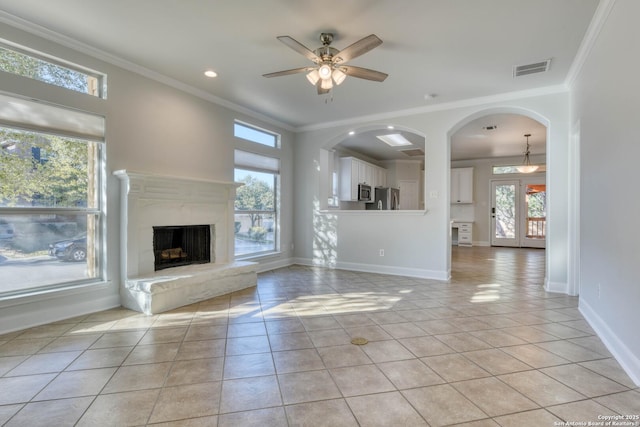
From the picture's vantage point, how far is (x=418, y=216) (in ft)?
17.2

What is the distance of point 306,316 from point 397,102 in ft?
11.4

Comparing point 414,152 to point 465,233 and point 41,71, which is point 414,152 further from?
point 41,71

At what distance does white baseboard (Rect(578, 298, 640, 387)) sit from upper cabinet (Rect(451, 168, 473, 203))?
288 inches

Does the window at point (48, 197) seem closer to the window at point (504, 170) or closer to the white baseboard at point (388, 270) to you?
the white baseboard at point (388, 270)

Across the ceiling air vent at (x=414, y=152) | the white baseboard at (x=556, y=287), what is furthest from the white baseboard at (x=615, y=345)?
the ceiling air vent at (x=414, y=152)

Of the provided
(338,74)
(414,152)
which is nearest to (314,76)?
(338,74)

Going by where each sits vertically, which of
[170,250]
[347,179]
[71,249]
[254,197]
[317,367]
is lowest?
[317,367]

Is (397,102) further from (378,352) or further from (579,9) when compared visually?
(378,352)

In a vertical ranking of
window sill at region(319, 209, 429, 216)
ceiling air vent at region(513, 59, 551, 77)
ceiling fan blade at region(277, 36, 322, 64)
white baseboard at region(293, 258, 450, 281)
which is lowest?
white baseboard at region(293, 258, 450, 281)

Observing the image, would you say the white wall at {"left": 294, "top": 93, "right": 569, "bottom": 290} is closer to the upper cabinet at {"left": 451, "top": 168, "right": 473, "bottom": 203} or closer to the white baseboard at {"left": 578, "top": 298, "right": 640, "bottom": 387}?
the white baseboard at {"left": 578, "top": 298, "right": 640, "bottom": 387}

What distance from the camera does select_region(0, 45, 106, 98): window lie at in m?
2.88

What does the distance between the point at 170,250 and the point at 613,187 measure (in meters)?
4.68

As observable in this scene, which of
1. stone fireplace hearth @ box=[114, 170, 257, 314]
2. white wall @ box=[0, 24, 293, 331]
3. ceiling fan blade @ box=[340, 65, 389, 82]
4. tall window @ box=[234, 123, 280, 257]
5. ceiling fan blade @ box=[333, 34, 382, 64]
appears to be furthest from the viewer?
tall window @ box=[234, 123, 280, 257]

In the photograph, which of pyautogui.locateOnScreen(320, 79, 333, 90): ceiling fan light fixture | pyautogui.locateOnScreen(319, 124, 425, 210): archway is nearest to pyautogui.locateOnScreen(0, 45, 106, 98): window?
pyautogui.locateOnScreen(320, 79, 333, 90): ceiling fan light fixture
